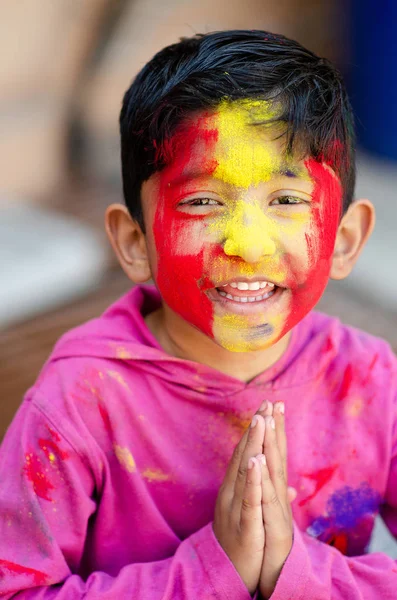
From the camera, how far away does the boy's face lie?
133 cm

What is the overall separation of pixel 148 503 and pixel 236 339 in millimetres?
340

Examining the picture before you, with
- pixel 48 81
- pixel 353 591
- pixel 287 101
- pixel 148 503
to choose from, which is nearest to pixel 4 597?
pixel 148 503

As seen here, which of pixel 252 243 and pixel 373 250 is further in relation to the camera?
pixel 373 250

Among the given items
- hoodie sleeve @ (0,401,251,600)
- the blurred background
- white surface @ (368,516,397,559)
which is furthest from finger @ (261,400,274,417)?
the blurred background

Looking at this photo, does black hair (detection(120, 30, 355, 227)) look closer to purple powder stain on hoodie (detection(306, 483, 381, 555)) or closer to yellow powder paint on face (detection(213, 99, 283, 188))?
yellow powder paint on face (detection(213, 99, 283, 188))

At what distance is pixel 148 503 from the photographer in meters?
1.48

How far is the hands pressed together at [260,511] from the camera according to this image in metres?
1.34

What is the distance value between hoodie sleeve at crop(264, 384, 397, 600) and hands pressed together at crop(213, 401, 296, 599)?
0.02 metres

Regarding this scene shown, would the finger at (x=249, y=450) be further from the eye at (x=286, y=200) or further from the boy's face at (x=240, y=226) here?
the eye at (x=286, y=200)

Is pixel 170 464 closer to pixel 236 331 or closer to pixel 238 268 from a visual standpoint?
pixel 236 331

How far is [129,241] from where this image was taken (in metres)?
1.58

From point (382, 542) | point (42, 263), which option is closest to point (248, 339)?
point (382, 542)

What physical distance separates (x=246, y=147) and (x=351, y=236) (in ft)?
1.15

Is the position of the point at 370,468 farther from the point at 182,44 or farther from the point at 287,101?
the point at 182,44
